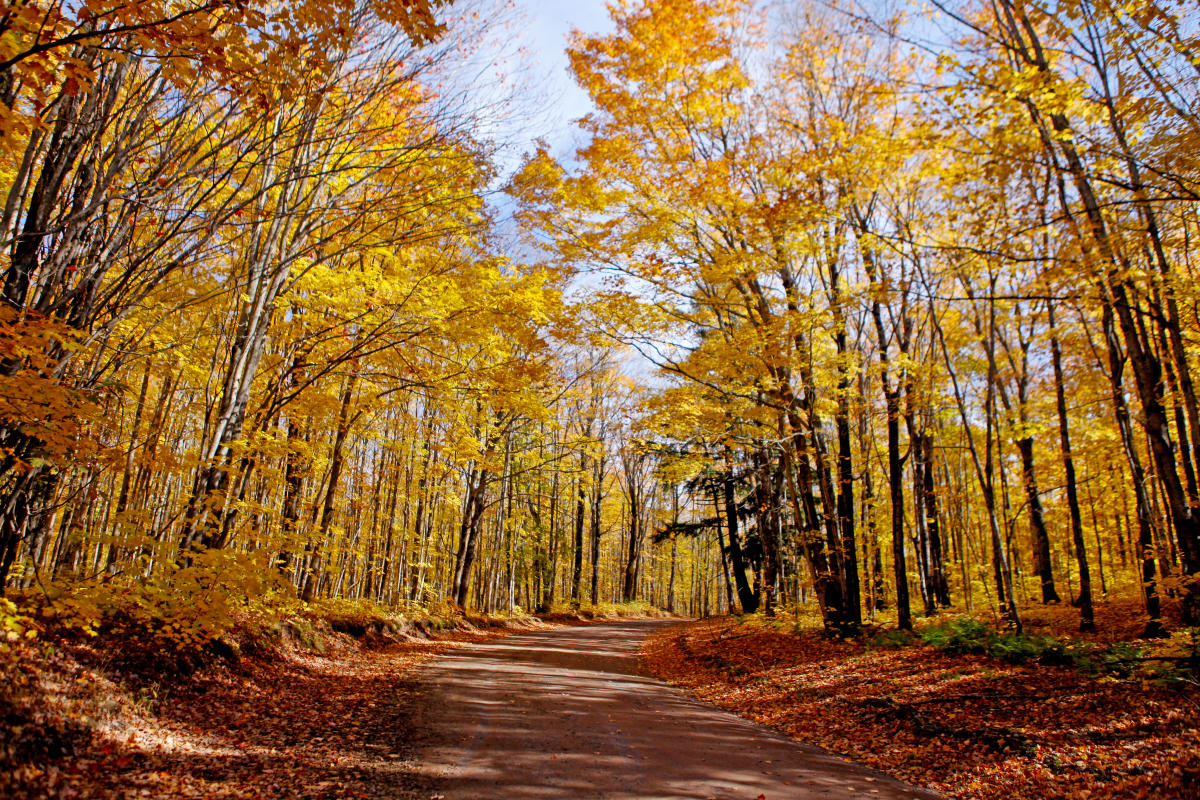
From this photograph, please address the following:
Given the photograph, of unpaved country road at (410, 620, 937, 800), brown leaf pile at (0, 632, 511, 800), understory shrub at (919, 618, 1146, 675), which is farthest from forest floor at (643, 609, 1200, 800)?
brown leaf pile at (0, 632, 511, 800)

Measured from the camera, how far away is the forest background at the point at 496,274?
444cm

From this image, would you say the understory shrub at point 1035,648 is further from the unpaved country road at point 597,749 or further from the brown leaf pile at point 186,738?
the brown leaf pile at point 186,738

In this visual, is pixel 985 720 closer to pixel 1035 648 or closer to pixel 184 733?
pixel 1035 648

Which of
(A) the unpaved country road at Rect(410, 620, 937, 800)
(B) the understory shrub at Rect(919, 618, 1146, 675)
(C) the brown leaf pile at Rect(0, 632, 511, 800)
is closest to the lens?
(C) the brown leaf pile at Rect(0, 632, 511, 800)

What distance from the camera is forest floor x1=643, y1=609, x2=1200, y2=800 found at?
13.5ft

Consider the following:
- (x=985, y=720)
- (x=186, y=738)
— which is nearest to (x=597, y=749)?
(x=186, y=738)

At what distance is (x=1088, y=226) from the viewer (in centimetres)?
588

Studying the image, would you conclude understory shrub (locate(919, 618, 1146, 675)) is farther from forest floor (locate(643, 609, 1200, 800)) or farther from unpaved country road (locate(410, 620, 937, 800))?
unpaved country road (locate(410, 620, 937, 800))

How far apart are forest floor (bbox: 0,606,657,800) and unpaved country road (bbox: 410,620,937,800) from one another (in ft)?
1.60

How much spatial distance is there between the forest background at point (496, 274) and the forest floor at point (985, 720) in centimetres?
174

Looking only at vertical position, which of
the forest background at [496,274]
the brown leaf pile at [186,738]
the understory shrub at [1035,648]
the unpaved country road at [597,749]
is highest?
the forest background at [496,274]

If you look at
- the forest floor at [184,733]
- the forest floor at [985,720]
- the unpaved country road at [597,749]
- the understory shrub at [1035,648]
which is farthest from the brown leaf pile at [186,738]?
the understory shrub at [1035,648]

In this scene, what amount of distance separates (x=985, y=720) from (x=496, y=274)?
325 inches

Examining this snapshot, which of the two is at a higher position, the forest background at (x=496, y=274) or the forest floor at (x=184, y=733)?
the forest background at (x=496, y=274)
